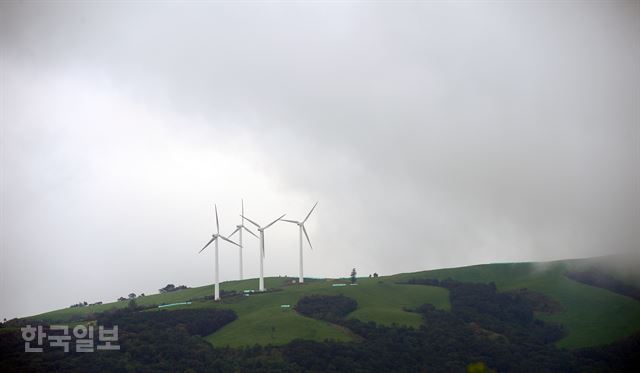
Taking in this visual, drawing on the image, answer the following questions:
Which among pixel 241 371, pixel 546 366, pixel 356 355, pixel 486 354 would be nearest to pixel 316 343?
pixel 356 355

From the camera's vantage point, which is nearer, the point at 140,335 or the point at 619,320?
the point at 140,335

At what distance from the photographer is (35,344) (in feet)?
532

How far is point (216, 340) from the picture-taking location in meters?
196

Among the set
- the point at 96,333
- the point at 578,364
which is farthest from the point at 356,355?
the point at 96,333

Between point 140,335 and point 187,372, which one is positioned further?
point 140,335

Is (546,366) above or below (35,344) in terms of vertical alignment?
below

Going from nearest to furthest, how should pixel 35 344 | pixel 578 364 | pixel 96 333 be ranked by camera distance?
pixel 35 344, pixel 578 364, pixel 96 333

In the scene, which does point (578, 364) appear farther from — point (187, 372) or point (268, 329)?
point (187, 372)

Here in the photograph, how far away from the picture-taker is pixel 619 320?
198500 millimetres

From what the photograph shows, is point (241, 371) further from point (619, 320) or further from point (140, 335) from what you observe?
point (619, 320)

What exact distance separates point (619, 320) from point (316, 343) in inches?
3277

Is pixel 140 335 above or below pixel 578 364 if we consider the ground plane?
above

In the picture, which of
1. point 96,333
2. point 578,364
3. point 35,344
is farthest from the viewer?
point 96,333

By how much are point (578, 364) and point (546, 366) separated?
24.4ft
